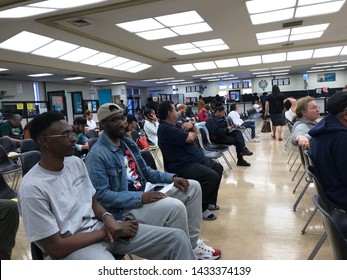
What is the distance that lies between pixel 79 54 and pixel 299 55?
9.20m

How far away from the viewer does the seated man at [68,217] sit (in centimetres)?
128

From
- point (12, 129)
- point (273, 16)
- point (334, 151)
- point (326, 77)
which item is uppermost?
point (273, 16)

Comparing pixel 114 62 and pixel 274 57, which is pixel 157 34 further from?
pixel 274 57

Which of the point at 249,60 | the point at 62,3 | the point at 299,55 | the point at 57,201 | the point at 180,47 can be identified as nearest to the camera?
the point at 57,201

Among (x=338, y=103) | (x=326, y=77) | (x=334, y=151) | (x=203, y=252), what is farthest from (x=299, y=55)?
(x=203, y=252)

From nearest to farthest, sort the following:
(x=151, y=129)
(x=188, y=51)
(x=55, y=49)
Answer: (x=151, y=129), (x=55, y=49), (x=188, y=51)

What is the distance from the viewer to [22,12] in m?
5.06

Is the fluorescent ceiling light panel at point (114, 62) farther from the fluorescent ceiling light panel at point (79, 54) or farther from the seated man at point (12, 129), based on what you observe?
the seated man at point (12, 129)

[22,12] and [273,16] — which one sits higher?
[273,16]

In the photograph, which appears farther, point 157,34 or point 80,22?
point 157,34

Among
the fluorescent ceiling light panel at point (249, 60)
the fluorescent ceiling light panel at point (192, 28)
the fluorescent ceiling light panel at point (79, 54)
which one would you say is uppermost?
the fluorescent ceiling light panel at point (192, 28)

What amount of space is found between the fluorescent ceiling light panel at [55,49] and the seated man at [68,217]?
23.2 feet

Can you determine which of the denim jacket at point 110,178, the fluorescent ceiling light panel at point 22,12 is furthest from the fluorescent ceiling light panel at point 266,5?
the denim jacket at point 110,178
